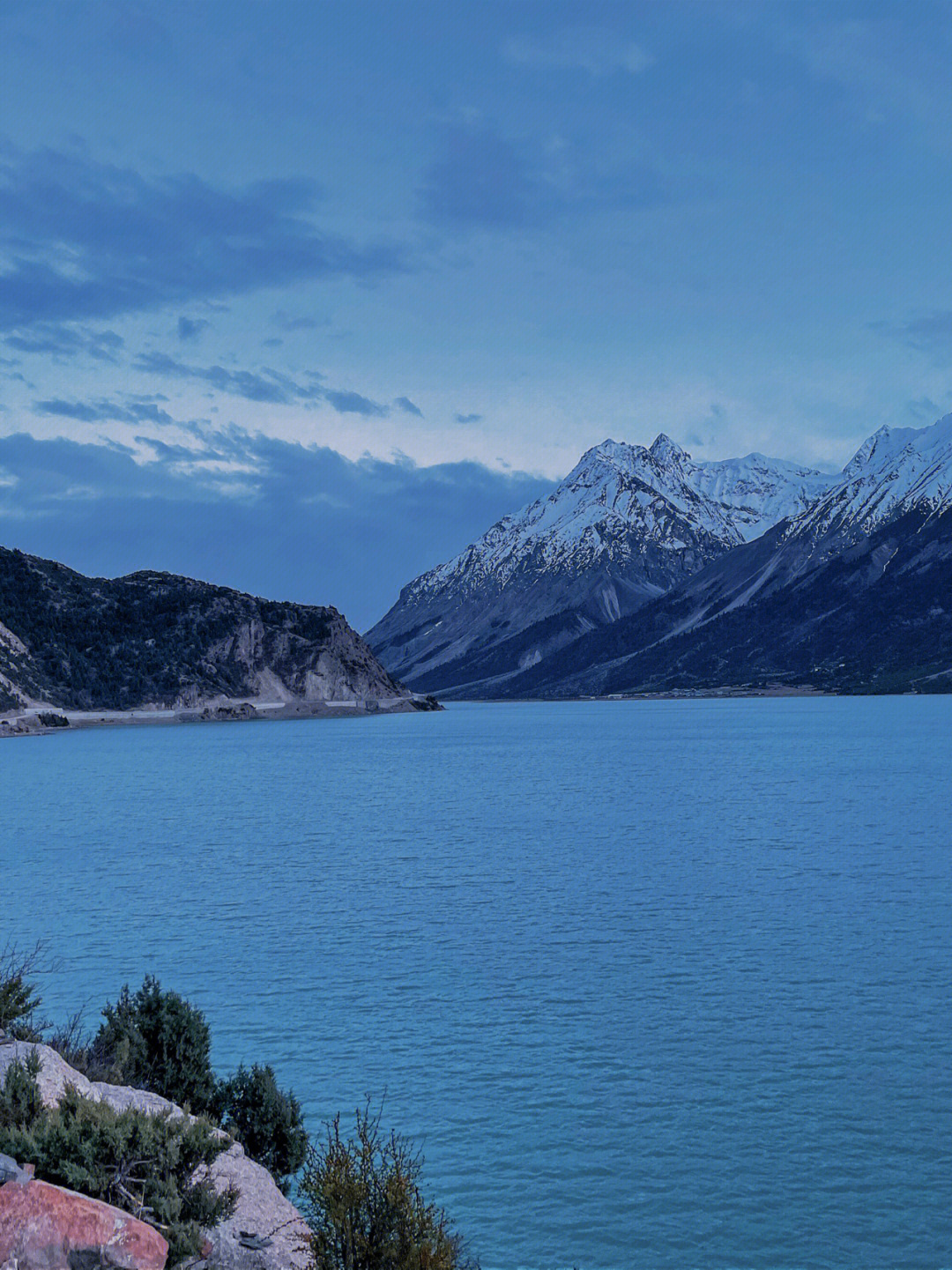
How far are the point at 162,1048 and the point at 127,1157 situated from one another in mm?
7285

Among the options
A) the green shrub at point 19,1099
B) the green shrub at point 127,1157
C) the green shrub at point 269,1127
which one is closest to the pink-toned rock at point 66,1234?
the green shrub at point 127,1157

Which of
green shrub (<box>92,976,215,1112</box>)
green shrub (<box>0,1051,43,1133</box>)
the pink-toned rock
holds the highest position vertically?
green shrub (<box>0,1051,43,1133</box>)

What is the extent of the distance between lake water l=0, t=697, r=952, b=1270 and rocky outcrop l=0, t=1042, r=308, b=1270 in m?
3.41

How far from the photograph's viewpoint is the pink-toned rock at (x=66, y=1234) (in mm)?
12352

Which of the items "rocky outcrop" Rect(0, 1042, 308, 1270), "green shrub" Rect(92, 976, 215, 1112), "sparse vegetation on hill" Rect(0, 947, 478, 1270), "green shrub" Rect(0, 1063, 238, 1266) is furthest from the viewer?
"green shrub" Rect(92, 976, 215, 1112)

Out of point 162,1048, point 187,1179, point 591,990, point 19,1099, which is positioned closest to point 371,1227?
point 187,1179

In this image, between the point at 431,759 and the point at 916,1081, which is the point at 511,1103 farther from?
the point at 431,759

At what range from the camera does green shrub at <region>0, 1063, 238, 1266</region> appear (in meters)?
13.8

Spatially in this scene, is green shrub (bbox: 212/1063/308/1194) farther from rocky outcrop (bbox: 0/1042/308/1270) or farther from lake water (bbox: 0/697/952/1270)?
lake water (bbox: 0/697/952/1270)

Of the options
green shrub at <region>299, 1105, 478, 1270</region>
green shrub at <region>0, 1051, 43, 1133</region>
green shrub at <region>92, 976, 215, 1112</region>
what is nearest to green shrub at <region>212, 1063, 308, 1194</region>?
green shrub at <region>92, 976, 215, 1112</region>

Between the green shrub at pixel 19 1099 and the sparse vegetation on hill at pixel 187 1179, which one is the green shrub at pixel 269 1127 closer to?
the sparse vegetation on hill at pixel 187 1179

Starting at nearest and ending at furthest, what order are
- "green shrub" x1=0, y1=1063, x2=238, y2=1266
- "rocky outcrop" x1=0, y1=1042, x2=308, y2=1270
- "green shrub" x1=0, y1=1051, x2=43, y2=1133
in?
"green shrub" x1=0, y1=1063, x2=238, y2=1266 < "rocky outcrop" x1=0, y1=1042, x2=308, y2=1270 < "green shrub" x1=0, y1=1051, x2=43, y2=1133

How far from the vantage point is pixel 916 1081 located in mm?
23625

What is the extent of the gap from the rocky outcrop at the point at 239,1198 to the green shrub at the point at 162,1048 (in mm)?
1223
